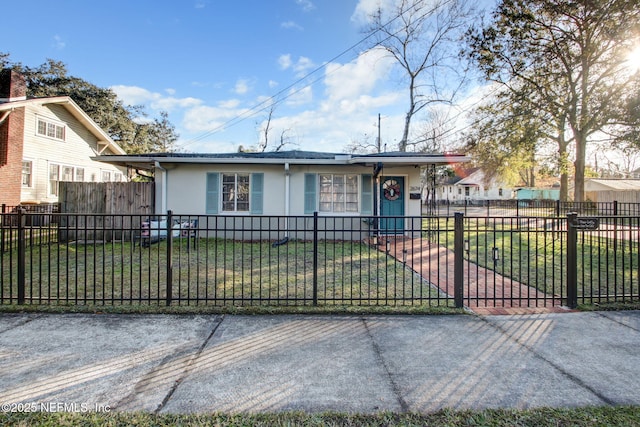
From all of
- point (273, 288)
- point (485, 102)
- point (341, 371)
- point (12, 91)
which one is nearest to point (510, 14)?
point (485, 102)

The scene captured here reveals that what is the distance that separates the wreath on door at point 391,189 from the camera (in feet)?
40.7

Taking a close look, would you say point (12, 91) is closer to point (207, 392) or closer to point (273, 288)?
point (273, 288)

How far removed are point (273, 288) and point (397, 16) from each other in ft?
74.8

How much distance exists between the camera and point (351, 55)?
17.4 m

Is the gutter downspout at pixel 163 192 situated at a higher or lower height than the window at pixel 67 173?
lower

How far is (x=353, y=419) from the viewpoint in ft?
7.20

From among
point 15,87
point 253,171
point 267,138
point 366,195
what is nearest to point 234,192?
point 253,171

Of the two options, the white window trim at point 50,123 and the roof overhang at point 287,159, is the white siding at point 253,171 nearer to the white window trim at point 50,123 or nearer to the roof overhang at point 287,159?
the roof overhang at point 287,159

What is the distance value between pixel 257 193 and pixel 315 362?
9.45 metres

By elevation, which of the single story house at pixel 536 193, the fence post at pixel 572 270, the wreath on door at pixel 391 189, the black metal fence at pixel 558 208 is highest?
the single story house at pixel 536 193

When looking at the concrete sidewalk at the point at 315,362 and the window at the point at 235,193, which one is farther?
the window at the point at 235,193

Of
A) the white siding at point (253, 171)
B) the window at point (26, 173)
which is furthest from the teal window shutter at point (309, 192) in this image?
the window at point (26, 173)

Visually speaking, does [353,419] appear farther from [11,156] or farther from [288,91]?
[288,91]

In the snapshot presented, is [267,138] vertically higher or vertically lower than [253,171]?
higher
